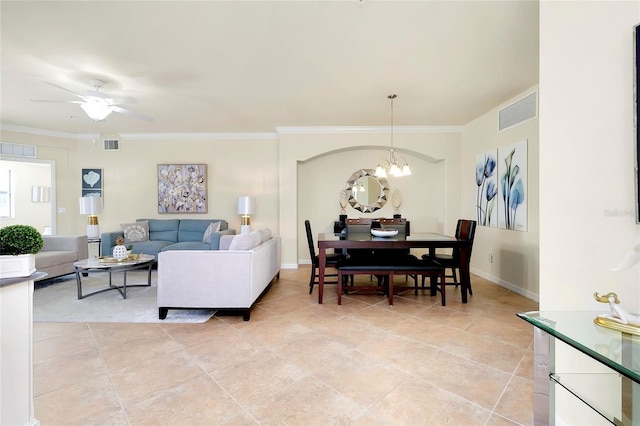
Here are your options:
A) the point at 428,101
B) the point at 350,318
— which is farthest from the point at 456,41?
the point at 350,318

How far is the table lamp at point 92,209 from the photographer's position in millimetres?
4891

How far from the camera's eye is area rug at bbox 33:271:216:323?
2.87 m

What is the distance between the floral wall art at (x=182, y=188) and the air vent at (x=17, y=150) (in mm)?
2152

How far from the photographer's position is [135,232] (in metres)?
5.09

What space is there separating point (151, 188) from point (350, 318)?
4.97 metres

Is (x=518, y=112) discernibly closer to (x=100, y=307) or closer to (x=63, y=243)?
(x=100, y=307)

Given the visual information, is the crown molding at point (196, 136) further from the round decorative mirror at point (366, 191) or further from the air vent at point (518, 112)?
the air vent at point (518, 112)

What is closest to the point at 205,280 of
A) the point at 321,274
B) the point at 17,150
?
the point at 321,274

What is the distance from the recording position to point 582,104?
4.23 ft

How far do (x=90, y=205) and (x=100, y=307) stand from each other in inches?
101

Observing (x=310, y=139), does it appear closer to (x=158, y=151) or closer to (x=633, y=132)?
(x=158, y=151)

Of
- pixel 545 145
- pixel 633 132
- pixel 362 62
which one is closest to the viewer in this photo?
pixel 633 132

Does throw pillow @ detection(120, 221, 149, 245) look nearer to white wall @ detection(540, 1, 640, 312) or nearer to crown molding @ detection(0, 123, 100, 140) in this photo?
crown molding @ detection(0, 123, 100, 140)

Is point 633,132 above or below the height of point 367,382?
above
